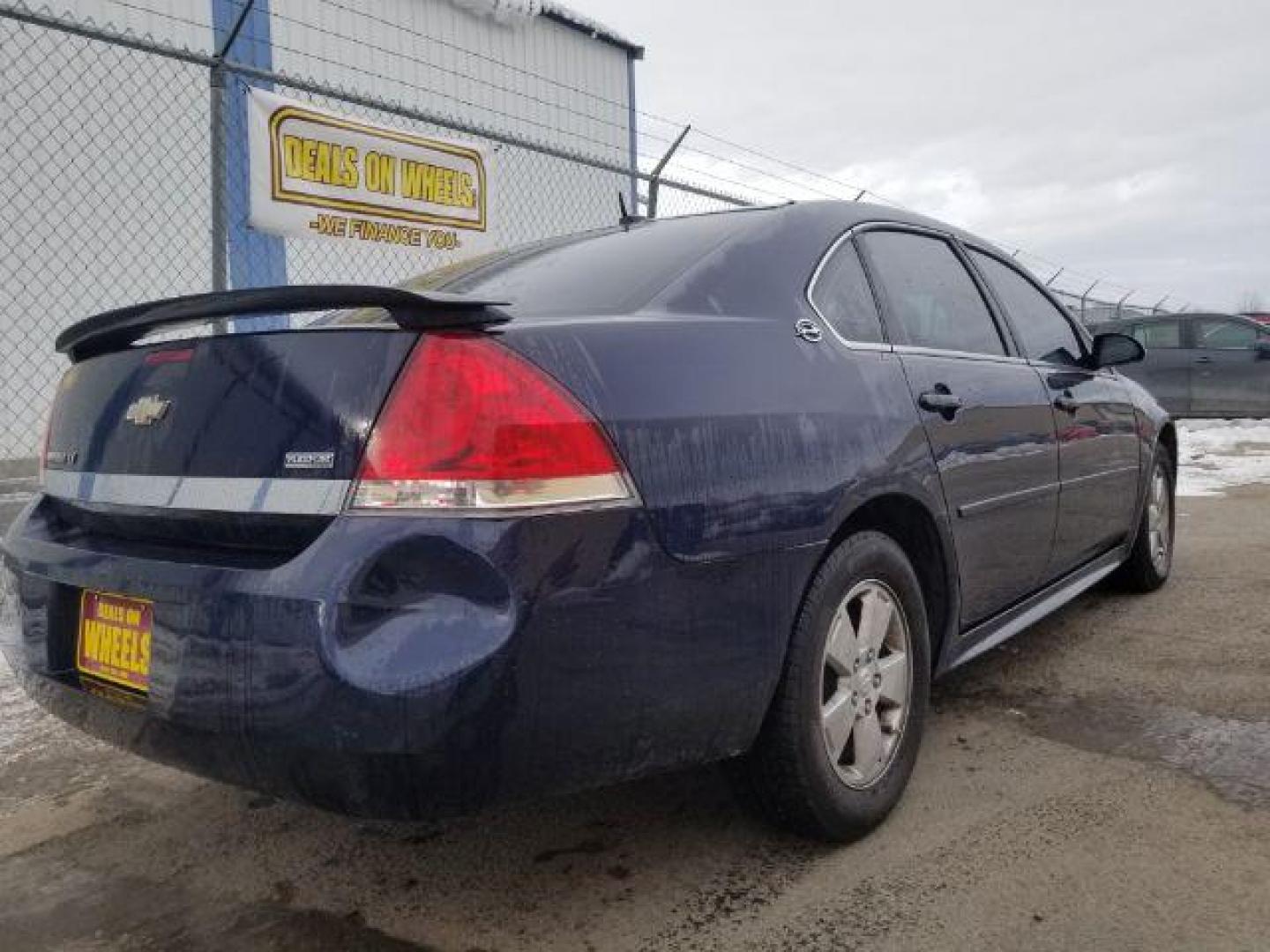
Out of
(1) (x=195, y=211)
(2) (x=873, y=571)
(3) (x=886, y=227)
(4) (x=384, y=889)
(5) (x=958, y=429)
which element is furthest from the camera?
(1) (x=195, y=211)

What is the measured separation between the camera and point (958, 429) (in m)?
2.76

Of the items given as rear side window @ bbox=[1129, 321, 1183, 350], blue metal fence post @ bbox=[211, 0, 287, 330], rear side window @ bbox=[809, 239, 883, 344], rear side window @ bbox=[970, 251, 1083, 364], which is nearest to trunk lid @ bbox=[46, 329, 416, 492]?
rear side window @ bbox=[809, 239, 883, 344]

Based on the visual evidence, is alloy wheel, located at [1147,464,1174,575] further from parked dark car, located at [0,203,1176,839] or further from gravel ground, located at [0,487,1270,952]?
parked dark car, located at [0,203,1176,839]

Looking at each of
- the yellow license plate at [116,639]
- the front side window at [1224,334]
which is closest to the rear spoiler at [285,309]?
the yellow license plate at [116,639]

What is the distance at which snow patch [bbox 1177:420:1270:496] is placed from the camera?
820 cm

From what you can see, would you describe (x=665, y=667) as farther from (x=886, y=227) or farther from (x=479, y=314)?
(x=886, y=227)

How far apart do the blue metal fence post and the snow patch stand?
5881mm

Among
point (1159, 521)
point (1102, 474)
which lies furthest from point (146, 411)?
point (1159, 521)

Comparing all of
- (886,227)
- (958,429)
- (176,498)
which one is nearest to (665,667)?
(176,498)

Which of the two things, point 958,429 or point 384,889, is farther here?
point 958,429

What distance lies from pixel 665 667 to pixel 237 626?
74 cm

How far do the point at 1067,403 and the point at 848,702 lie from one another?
1690mm

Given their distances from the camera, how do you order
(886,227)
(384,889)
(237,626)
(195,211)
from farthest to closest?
(195,211) < (886,227) < (384,889) < (237,626)

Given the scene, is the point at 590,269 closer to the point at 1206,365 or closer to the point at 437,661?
the point at 437,661
